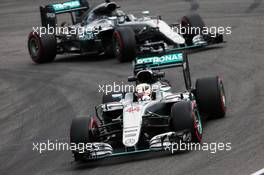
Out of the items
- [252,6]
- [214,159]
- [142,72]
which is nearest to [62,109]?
[142,72]

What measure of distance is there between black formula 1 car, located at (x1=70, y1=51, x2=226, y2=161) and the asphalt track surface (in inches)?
9.1

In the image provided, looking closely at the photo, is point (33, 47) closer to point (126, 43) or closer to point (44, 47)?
point (44, 47)

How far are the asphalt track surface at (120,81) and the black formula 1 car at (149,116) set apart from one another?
0.23 metres

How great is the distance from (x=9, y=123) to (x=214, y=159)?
6601mm

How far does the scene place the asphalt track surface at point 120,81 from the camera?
1368 cm

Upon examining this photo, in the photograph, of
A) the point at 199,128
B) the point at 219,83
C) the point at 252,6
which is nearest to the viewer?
the point at 199,128

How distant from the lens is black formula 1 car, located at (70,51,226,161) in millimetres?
14219

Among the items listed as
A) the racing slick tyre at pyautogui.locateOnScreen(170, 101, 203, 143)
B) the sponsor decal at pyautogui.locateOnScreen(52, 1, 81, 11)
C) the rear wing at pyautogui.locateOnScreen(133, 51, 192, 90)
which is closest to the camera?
the racing slick tyre at pyautogui.locateOnScreen(170, 101, 203, 143)

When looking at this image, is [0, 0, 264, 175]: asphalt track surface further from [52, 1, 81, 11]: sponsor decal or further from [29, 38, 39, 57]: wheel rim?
[52, 1, 81, 11]: sponsor decal

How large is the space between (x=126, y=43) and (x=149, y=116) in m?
9.48

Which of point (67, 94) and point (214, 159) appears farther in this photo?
point (67, 94)

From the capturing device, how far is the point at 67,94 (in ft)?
69.5

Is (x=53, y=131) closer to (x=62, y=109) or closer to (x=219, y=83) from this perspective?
(x=62, y=109)

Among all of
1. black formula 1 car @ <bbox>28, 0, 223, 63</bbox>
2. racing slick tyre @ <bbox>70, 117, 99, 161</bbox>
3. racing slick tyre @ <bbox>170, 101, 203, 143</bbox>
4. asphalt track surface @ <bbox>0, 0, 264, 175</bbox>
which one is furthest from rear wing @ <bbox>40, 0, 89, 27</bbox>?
racing slick tyre @ <bbox>170, 101, 203, 143</bbox>
